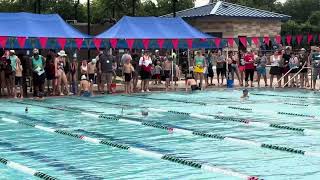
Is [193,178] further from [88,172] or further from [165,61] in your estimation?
[165,61]

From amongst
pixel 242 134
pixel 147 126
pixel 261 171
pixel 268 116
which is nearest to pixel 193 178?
pixel 261 171

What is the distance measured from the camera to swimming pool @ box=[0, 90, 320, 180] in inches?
297

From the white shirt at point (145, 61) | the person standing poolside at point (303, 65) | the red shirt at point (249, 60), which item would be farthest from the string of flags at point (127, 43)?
the person standing poolside at point (303, 65)

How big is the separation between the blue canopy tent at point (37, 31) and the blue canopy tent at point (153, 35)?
1165 mm

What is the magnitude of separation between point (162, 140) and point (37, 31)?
39.2ft

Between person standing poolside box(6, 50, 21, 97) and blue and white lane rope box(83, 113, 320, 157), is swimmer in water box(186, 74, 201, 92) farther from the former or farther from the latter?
blue and white lane rope box(83, 113, 320, 157)

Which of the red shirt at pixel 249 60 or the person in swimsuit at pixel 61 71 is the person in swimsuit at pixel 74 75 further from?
the red shirt at pixel 249 60

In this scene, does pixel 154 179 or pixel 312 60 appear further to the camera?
pixel 312 60

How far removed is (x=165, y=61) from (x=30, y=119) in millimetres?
10223

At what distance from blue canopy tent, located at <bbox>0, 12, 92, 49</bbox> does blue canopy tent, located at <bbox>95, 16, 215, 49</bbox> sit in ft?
3.82

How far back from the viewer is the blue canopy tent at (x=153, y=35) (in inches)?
878

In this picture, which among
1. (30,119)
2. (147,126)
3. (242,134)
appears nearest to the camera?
(242,134)

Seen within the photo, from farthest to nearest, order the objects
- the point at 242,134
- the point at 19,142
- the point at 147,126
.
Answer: the point at 147,126 < the point at 242,134 < the point at 19,142

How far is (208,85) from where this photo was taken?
24.2m
